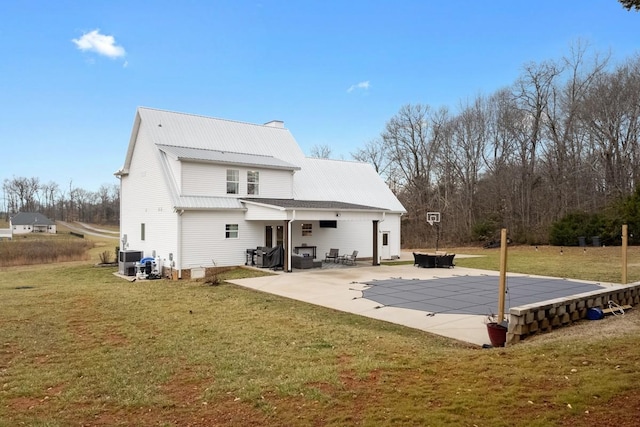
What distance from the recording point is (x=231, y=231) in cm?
2000

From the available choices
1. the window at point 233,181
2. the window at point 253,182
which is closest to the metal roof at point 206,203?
the window at point 233,181

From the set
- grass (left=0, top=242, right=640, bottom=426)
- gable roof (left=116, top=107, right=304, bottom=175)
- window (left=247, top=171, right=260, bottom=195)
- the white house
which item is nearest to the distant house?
the white house

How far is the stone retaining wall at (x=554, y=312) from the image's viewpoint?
24.3 feet

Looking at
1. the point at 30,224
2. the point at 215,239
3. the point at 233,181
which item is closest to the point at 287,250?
the point at 215,239

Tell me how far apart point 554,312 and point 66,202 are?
105 meters

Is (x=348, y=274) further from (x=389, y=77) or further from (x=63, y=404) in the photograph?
(x=389, y=77)

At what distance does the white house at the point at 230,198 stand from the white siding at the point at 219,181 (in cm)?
5

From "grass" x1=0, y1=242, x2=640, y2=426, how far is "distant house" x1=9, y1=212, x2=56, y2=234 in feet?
261

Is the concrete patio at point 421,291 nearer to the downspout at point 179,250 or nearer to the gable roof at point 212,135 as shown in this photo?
the downspout at point 179,250

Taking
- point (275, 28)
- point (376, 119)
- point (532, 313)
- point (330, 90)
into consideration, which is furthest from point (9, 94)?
point (376, 119)

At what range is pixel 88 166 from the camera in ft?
156

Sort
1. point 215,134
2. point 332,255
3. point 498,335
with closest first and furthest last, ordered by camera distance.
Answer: point 498,335, point 332,255, point 215,134

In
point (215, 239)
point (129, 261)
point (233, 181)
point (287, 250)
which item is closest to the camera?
point (287, 250)

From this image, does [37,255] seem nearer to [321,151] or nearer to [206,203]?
[206,203]
